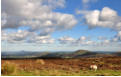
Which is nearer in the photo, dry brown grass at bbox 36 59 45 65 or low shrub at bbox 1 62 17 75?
low shrub at bbox 1 62 17 75

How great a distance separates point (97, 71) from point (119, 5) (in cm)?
243

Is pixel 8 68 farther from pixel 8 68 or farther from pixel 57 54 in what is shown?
pixel 57 54

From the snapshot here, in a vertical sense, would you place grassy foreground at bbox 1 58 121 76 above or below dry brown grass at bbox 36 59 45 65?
below

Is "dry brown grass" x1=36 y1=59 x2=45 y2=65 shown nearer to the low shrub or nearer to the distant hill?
the distant hill

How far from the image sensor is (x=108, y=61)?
655cm

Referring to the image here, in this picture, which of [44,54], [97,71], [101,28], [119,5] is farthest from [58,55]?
[119,5]

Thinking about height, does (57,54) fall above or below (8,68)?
above

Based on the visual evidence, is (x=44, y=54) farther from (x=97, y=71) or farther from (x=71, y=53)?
(x=97, y=71)

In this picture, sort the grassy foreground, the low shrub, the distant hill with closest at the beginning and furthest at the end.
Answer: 1. the low shrub
2. the grassy foreground
3. the distant hill

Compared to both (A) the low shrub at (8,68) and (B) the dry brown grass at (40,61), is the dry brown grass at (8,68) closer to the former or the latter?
(A) the low shrub at (8,68)

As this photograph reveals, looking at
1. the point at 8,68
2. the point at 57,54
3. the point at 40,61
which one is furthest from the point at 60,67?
the point at 8,68

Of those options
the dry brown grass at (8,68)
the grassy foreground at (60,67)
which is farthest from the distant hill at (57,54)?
the dry brown grass at (8,68)

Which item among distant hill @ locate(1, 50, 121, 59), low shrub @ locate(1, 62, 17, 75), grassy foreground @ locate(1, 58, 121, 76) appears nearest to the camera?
low shrub @ locate(1, 62, 17, 75)

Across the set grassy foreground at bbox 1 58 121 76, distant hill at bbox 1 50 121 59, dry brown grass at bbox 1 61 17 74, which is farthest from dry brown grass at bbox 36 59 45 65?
dry brown grass at bbox 1 61 17 74
